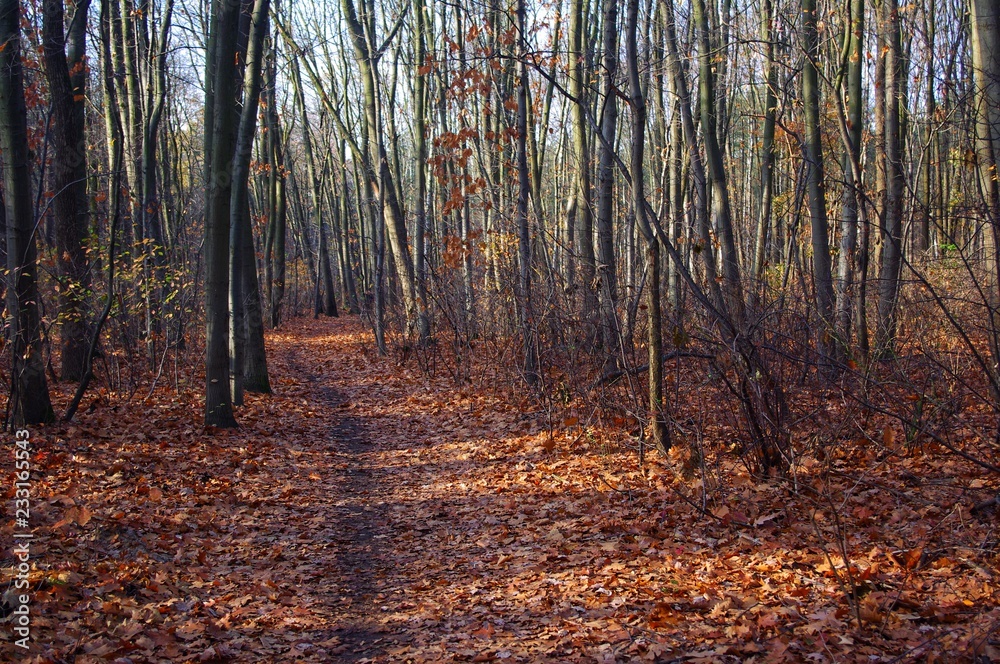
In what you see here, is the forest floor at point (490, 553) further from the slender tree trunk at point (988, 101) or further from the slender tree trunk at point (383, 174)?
the slender tree trunk at point (383, 174)

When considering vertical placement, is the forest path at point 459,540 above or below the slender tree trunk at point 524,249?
below

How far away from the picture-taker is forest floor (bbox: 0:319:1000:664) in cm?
421

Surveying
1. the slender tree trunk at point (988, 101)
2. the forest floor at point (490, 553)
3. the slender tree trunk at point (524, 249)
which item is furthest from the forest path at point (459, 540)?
the slender tree trunk at point (988, 101)

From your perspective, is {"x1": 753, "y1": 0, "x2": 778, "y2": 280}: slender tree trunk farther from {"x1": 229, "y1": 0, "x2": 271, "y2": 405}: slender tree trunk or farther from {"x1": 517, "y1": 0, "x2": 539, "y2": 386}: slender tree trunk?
{"x1": 229, "y1": 0, "x2": 271, "y2": 405}: slender tree trunk

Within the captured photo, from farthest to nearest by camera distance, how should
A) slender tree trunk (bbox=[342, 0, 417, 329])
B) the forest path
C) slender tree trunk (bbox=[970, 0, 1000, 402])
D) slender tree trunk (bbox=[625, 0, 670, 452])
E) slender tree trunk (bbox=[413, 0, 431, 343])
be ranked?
1. slender tree trunk (bbox=[342, 0, 417, 329])
2. slender tree trunk (bbox=[413, 0, 431, 343])
3. slender tree trunk (bbox=[625, 0, 670, 452])
4. slender tree trunk (bbox=[970, 0, 1000, 402])
5. the forest path

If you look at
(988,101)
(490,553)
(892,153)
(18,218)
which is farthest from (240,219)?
(892,153)

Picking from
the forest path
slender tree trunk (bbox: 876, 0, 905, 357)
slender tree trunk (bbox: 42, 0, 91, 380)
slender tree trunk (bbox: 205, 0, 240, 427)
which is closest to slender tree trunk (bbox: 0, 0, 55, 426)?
slender tree trunk (bbox: 205, 0, 240, 427)

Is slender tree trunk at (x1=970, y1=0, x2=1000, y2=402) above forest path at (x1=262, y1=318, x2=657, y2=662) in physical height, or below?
above

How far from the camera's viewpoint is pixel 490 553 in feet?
19.8

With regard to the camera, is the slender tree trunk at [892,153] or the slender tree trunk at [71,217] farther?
the slender tree trunk at [71,217]

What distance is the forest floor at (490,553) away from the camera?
4207mm

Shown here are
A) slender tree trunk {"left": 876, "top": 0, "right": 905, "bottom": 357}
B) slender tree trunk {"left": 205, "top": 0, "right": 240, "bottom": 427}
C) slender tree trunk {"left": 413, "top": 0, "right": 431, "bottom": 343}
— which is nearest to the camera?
slender tree trunk {"left": 205, "top": 0, "right": 240, "bottom": 427}

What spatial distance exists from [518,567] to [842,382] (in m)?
3.76

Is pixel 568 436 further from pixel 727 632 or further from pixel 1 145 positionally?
pixel 1 145
